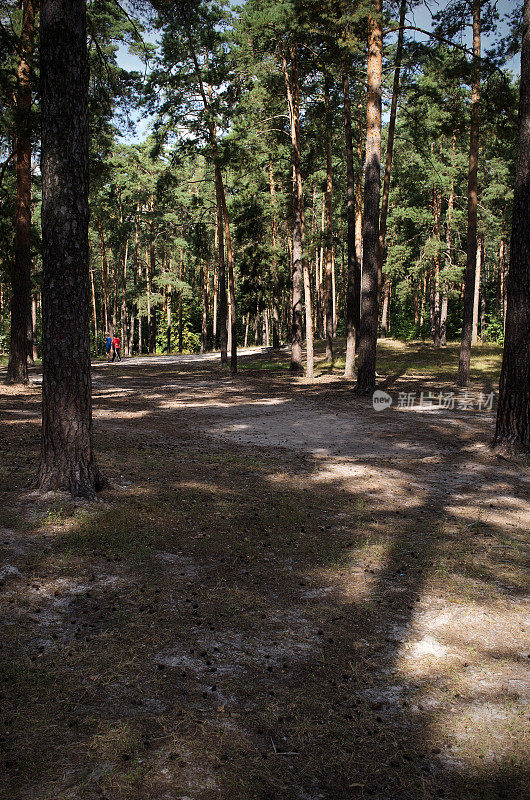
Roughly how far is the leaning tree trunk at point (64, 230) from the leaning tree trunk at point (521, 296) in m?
6.66

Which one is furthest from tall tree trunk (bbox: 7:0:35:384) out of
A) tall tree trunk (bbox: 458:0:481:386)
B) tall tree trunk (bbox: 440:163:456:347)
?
tall tree trunk (bbox: 440:163:456:347)

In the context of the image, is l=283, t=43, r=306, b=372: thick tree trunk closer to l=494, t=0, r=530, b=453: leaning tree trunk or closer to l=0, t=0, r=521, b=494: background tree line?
l=0, t=0, r=521, b=494: background tree line

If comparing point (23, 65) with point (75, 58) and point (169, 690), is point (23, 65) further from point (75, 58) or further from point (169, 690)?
point (169, 690)

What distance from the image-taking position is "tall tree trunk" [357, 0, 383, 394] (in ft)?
51.4

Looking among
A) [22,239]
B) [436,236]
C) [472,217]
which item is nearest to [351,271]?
[472,217]

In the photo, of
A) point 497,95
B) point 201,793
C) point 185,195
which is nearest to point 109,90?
point 497,95

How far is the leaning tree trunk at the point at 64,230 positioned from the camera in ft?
19.7

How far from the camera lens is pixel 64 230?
6082 mm

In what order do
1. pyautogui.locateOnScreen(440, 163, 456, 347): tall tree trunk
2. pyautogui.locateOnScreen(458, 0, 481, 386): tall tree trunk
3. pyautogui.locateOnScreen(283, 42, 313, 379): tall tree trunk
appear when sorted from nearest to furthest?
pyautogui.locateOnScreen(458, 0, 481, 386): tall tree trunk, pyautogui.locateOnScreen(283, 42, 313, 379): tall tree trunk, pyautogui.locateOnScreen(440, 163, 456, 347): tall tree trunk

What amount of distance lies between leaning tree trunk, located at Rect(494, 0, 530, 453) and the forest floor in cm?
110

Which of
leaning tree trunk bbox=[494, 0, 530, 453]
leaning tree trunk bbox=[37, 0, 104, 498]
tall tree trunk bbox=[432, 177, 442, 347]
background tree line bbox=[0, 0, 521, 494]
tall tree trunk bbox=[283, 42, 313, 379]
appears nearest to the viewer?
leaning tree trunk bbox=[37, 0, 104, 498]

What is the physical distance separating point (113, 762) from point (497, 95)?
1605 cm

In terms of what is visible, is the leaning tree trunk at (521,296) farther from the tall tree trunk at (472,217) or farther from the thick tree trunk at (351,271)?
the thick tree trunk at (351,271)

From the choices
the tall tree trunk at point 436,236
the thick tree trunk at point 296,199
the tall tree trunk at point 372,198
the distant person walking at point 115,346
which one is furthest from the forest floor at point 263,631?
the tall tree trunk at point 436,236
